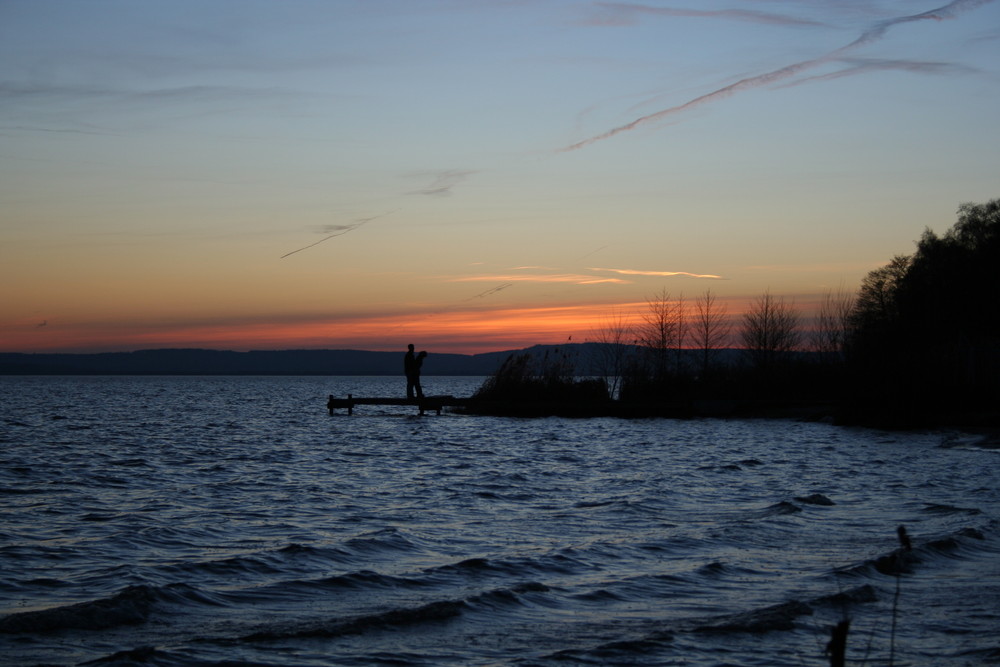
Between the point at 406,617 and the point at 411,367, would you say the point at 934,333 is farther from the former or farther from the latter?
the point at 406,617

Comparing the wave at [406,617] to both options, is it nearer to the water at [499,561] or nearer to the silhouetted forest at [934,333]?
the water at [499,561]

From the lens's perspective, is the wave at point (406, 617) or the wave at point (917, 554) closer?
the wave at point (406, 617)

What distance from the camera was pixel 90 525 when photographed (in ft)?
42.8

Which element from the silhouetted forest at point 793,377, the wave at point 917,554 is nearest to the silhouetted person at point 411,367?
the silhouetted forest at point 793,377

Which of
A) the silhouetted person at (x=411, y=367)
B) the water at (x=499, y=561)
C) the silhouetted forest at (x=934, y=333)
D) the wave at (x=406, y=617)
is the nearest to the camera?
the water at (x=499, y=561)

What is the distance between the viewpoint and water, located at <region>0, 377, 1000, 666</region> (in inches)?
290

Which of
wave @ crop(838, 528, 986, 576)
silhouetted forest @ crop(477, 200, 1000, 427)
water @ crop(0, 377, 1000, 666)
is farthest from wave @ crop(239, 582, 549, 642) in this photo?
silhouetted forest @ crop(477, 200, 1000, 427)

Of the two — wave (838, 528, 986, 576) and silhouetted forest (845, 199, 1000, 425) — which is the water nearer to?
wave (838, 528, 986, 576)

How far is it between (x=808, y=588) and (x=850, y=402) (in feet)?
89.3

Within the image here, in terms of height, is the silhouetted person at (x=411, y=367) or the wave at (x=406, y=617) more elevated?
the silhouetted person at (x=411, y=367)

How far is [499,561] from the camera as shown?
409 inches

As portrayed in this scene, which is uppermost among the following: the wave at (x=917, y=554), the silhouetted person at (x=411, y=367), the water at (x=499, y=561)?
the silhouetted person at (x=411, y=367)

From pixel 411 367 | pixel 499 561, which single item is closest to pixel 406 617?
pixel 499 561

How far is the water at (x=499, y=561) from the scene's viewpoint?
736cm
